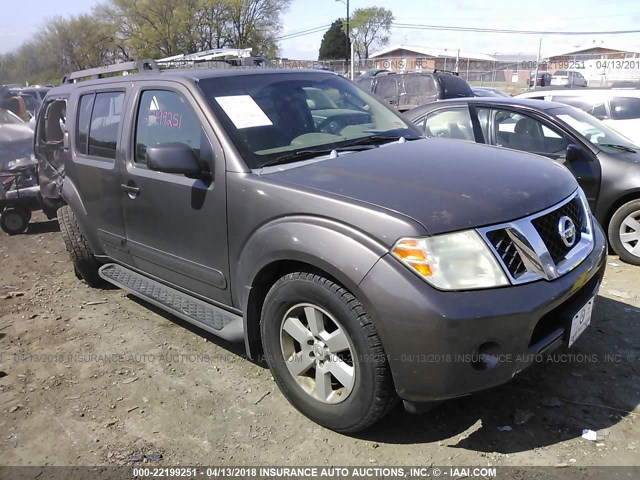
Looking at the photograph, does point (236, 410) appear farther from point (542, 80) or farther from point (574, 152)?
point (542, 80)

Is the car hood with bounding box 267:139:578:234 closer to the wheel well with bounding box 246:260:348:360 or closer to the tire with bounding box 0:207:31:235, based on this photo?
the wheel well with bounding box 246:260:348:360

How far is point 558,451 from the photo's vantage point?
2658 millimetres

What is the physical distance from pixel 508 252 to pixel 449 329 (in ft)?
1.54

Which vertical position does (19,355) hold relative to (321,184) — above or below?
below

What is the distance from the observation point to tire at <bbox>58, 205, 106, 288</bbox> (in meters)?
4.88

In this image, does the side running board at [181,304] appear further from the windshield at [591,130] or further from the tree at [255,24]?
the tree at [255,24]

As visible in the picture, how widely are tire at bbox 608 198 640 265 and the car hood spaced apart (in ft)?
8.27

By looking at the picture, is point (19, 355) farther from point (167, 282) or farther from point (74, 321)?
point (167, 282)

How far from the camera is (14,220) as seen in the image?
25.1 ft

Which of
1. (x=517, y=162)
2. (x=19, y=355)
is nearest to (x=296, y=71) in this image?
(x=517, y=162)

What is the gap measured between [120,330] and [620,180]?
4.71m

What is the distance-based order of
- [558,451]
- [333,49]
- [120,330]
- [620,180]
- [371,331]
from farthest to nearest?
[333,49]
[620,180]
[120,330]
[558,451]
[371,331]

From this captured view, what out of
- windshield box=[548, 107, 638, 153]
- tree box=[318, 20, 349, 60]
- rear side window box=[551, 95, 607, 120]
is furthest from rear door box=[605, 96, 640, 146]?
tree box=[318, 20, 349, 60]

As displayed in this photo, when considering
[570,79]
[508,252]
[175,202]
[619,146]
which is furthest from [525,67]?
[508,252]
